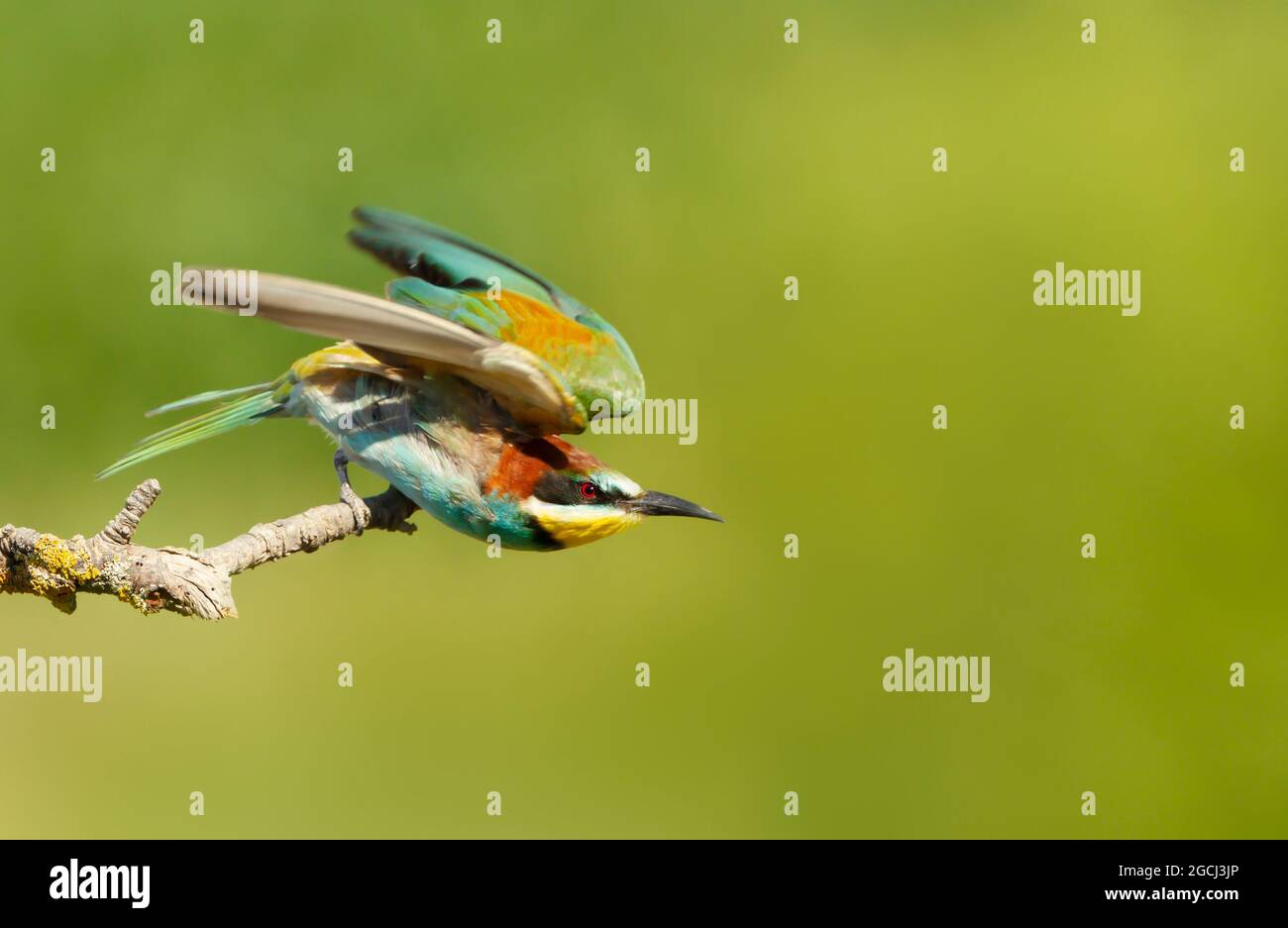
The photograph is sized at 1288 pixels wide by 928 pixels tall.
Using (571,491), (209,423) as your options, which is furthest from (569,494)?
(209,423)

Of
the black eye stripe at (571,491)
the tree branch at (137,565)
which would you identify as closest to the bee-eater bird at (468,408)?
the black eye stripe at (571,491)

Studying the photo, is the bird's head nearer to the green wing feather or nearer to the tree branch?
the green wing feather

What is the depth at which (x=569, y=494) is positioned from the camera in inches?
118

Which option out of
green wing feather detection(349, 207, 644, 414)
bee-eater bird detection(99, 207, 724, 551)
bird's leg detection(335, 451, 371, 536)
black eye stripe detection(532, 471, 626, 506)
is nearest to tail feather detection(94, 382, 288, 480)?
bee-eater bird detection(99, 207, 724, 551)

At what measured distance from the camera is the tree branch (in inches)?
90.5

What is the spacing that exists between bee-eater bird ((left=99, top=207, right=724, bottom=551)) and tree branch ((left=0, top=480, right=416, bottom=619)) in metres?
0.34

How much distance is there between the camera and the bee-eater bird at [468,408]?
2961 mm

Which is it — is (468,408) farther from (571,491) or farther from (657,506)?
(657,506)

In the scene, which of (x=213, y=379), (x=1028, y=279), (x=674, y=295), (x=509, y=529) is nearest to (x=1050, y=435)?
(x=1028, y=279)

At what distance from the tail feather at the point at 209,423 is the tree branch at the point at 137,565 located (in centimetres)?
49

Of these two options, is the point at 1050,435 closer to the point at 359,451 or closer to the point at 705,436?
the point at 705,436

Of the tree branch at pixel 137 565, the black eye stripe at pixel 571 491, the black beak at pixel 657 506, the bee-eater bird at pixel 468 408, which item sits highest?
the bee-eater bird at pixel 468 408

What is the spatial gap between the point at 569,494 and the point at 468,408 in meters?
0.27

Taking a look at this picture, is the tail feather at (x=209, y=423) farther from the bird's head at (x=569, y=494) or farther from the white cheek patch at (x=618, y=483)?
the white cheek patch at (x=618, y=483)
